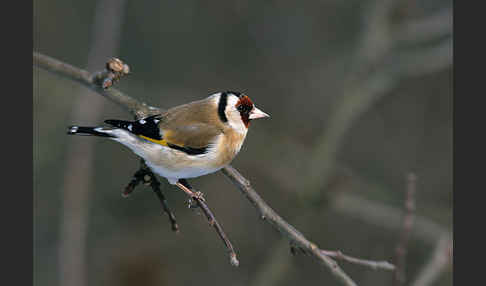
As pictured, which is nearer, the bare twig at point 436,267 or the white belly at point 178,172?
the white belly at point 178,172

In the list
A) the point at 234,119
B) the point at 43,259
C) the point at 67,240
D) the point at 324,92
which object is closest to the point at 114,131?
the point at 234,119

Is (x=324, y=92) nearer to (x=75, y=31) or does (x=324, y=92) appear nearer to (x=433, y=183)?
(x=433, y=183)

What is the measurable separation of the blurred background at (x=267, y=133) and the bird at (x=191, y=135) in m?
1.28

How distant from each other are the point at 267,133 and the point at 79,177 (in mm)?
2327

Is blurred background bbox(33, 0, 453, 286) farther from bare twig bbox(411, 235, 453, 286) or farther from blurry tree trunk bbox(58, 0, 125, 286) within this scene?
bare twig bbox(411, 235, 453, 286)

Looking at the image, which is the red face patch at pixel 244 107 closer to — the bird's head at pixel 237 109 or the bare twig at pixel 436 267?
the bird's head at pixel 237 109

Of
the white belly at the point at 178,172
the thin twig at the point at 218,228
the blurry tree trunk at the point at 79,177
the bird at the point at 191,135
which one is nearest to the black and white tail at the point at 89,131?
the bird at the point at 191,135

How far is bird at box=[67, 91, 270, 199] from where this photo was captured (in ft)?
9.72

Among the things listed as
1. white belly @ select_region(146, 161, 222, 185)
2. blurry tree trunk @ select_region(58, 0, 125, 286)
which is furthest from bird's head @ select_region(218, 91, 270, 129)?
blurry tree trunk @ select_region(58, 0, 125, 286)

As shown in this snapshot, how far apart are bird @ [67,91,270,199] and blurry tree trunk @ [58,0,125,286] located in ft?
3.75

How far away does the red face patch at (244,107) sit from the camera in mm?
2943

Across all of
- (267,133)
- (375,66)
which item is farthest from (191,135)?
(375,66)

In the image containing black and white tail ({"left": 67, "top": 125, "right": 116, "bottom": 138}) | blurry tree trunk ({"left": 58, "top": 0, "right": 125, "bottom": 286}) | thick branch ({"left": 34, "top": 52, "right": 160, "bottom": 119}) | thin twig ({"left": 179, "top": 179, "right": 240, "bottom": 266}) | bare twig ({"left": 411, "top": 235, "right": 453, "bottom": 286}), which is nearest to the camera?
thin twig ({"left": 179, "top": 179, "right": 240, "bottom": 266})

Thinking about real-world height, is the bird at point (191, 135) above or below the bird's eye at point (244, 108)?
below
